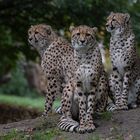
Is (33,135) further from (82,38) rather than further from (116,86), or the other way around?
(116,86)

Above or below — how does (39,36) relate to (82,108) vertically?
above

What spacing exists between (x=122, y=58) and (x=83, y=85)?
0.97m

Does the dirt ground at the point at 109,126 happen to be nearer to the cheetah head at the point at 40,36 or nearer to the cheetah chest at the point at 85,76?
the cheetah chest at the point at 85,76

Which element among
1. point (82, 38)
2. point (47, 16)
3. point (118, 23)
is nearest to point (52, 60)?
point (118, 23)

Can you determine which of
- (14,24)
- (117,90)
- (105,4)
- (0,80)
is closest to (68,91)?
(117,90)

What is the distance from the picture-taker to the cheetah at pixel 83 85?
7117mm

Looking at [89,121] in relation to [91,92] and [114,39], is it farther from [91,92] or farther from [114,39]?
[114,39]

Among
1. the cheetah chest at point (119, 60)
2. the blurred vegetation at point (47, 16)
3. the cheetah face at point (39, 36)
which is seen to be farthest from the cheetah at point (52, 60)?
the blurred vegetation at point (47, 16)

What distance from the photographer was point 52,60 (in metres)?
8.27

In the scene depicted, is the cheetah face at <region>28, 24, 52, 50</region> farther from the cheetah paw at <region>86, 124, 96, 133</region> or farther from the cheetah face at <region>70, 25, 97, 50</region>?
the cheetah paw at <region>86, 124, 96, 133</region>

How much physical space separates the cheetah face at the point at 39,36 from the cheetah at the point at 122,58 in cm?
103

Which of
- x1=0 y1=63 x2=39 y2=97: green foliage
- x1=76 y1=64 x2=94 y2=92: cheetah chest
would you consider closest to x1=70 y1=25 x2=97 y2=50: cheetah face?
x1=76 y1=64 x2=94 y2=92: cheetah chest

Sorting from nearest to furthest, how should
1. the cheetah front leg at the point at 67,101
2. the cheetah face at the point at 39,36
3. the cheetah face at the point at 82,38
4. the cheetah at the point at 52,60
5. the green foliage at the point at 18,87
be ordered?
the cheetah face at the point at 82,38 → the cheetah front leg at the point at 67,101 → the cheetah at the point at 52,60 → the cheetah face at the point at 39,36 → the green foliage at the point at 18,87

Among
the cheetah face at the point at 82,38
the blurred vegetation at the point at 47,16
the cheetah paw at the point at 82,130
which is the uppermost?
the blurred vegetation at the point at 47,16
